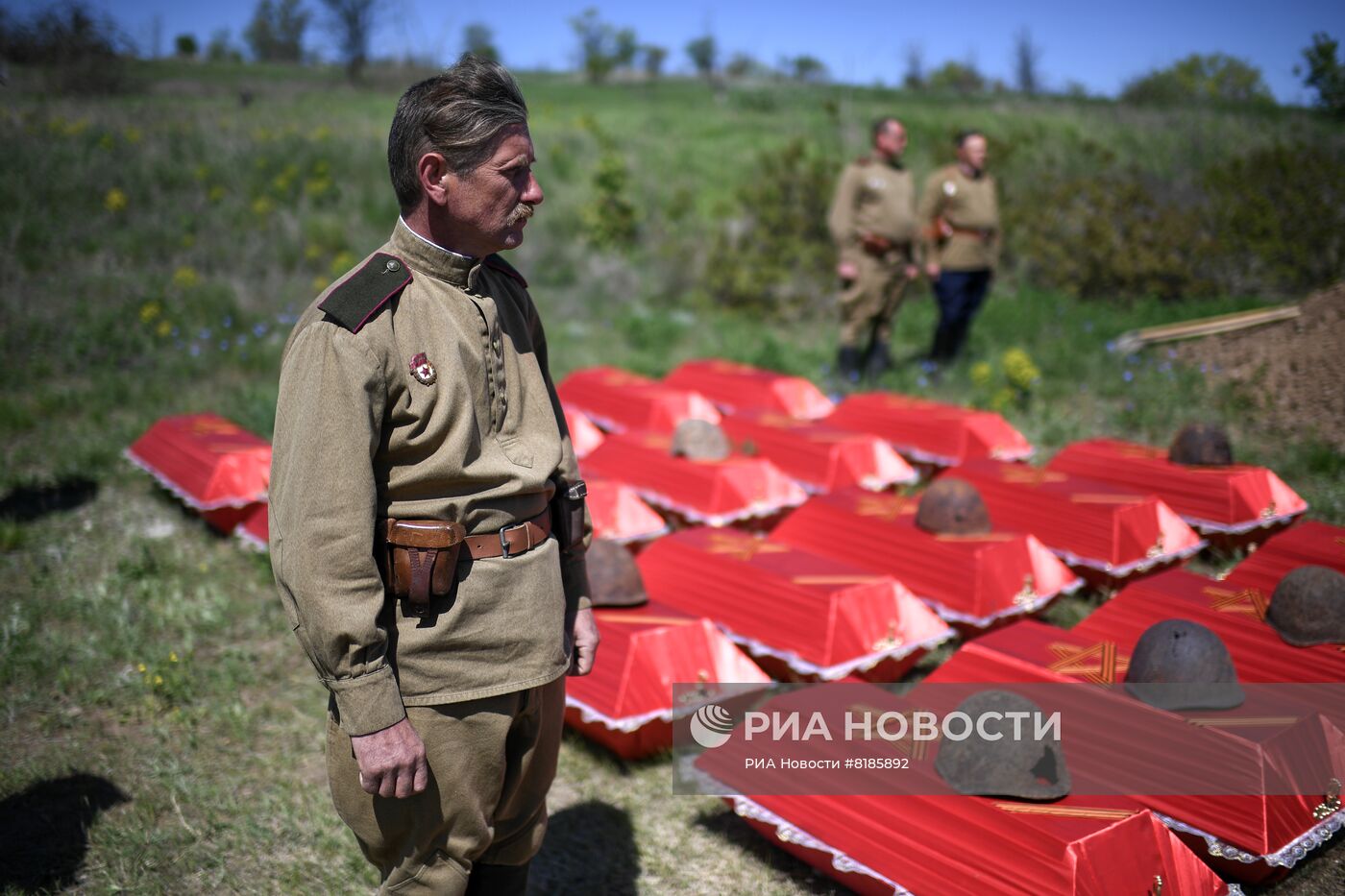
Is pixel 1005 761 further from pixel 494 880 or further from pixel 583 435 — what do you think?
pixel 583 435

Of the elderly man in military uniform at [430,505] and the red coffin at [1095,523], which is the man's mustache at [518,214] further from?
the red coffin at [1095,523]

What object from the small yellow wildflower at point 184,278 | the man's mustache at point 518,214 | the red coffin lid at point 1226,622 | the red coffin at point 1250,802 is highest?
the man's mustache at point 518,214

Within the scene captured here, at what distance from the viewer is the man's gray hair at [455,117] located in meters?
1.85

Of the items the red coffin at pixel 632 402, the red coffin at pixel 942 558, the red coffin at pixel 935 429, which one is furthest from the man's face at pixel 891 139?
the red coffin at pixel 942 558

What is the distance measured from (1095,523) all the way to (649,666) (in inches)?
93.5

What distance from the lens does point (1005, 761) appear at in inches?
108

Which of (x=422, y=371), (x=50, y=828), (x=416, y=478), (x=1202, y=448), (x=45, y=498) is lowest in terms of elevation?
(x=50, y=828)

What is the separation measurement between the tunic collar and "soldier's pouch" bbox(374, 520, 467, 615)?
0.47 meters

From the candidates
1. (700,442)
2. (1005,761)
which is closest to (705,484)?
(700,442)

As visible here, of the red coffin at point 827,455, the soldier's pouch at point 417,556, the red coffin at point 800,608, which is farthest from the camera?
the red coffin at point 827,455

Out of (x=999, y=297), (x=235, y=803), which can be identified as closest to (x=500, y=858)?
(x=235, y=803)

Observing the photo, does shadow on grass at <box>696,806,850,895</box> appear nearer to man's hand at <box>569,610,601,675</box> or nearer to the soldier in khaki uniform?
man's hand at <box>569,610,601,675</box>

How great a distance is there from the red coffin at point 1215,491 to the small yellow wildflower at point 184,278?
8.28 metres

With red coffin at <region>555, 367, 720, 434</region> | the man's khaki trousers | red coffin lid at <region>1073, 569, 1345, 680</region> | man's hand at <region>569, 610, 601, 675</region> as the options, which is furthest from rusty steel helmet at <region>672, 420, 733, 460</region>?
the man's khaki trousers
